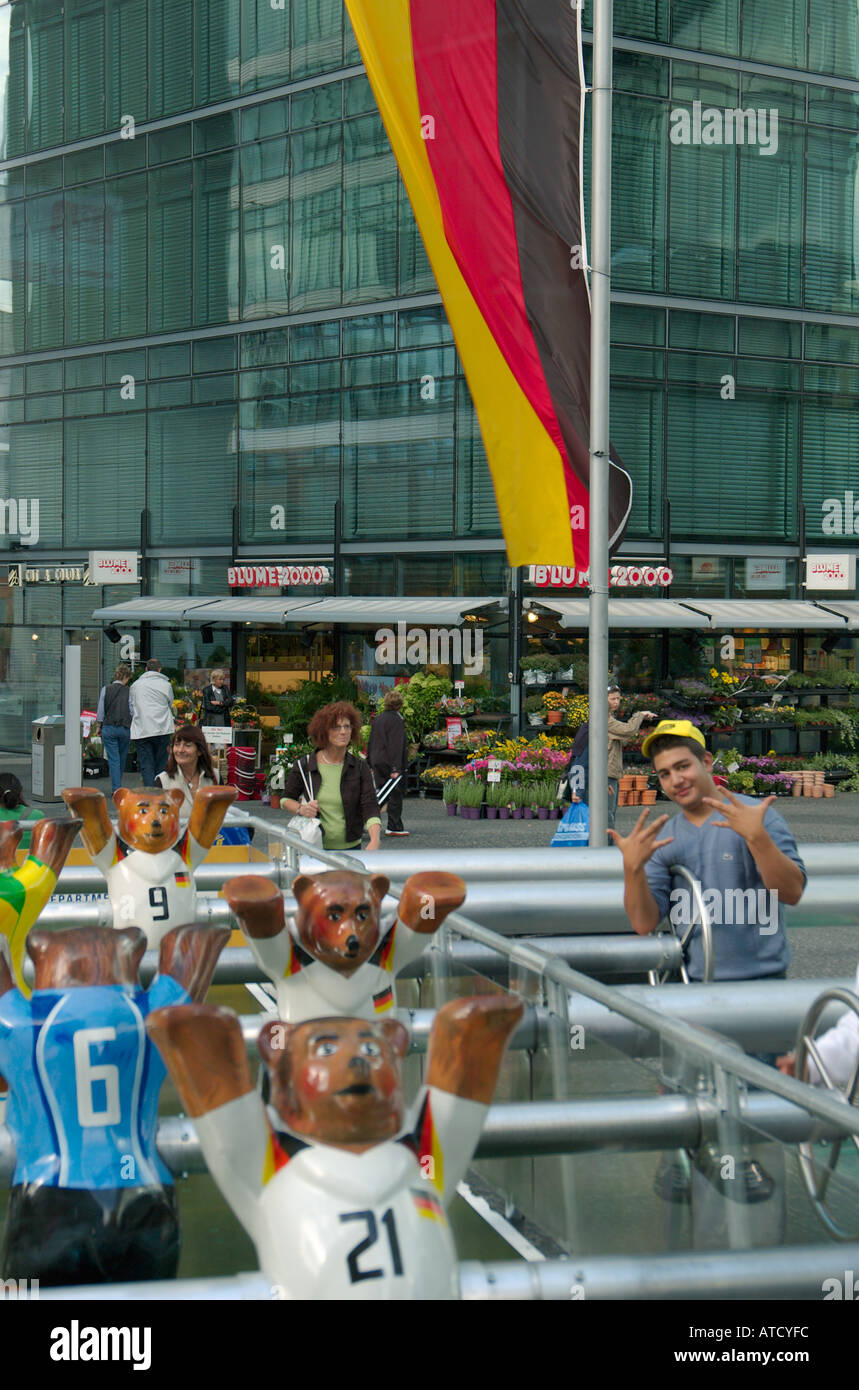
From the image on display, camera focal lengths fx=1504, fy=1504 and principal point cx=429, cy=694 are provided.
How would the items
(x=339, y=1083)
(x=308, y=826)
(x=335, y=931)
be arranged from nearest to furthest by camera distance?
(x=339, y=1083), (x=335, y=931), (x=308, y=826)

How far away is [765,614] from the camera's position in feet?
82.2

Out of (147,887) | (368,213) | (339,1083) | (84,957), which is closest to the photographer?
(339,1083)

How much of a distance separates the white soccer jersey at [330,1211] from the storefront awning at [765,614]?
871 inches

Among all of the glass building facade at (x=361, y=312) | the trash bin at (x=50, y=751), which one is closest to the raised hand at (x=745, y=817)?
the trash bin at (x=50, y=751)

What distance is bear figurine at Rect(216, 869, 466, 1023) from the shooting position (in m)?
3.64

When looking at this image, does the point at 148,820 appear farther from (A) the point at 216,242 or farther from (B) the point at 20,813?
(A) the point at 216,242

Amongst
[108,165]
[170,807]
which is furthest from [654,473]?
[170,807]

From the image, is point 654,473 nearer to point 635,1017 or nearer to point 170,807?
point 170,807

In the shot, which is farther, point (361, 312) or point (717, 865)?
point (361, 312)

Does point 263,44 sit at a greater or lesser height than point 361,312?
greater

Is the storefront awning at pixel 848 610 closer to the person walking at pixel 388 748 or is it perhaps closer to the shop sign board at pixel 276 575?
the shop sign board at pixel 276 575

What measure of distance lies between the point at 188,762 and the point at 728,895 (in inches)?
158

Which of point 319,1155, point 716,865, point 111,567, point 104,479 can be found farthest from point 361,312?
point 319,1155

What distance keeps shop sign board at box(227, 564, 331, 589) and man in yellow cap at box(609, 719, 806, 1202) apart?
21.6 metres
